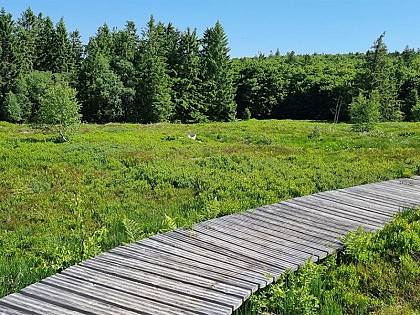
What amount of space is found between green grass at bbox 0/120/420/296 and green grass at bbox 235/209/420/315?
2.70 m

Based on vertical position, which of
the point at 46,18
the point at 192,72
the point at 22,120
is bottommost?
A: the point at 22,120

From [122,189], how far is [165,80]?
6424 cm

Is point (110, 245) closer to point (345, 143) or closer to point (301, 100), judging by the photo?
point (345, 143)

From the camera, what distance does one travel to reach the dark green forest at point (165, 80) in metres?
75.3

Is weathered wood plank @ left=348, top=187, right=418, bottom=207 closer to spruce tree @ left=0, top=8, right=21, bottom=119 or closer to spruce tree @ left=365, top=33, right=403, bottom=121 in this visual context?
spruce tree @ left=365, top=33, right=403, bottom=121

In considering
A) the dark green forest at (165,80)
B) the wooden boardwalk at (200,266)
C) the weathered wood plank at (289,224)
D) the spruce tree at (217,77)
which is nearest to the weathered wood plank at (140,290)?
the wooden boardwalk at (200,266)

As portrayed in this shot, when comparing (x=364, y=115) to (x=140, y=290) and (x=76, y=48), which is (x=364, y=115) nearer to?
(x=140, y=290)

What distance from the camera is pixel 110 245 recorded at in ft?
24.2

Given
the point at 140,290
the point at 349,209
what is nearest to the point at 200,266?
the point at 140,290

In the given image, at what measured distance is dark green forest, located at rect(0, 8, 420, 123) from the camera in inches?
2965

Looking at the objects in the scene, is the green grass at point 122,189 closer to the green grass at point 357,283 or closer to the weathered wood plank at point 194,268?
the weathered wood plank at point 194,268

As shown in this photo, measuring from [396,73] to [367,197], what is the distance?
97.1 metres

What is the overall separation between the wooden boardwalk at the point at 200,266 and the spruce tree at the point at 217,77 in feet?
240

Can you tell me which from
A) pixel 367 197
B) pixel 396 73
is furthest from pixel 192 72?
pixel 367 197
